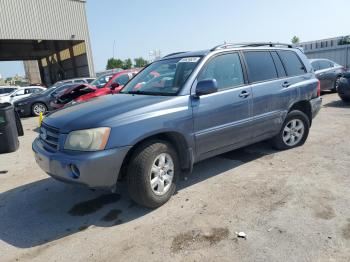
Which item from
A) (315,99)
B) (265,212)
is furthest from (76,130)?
(315,99)

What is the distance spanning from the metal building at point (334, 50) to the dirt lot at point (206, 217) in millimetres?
25024

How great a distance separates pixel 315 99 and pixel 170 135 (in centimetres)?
331

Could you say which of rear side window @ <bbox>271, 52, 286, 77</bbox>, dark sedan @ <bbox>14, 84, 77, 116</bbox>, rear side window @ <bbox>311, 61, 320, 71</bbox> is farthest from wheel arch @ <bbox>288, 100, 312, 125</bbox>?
dark sedan @ <bbox>14, 84, 77, 116</bbox>

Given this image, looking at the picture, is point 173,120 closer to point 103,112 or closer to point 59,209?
point 103,112

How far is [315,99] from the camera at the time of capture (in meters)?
5.79

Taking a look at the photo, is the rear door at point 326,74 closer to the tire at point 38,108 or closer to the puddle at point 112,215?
the puddle at point 112,215

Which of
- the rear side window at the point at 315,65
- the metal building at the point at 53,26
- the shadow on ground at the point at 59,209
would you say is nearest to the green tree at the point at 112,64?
the metal building at the point at 53,26

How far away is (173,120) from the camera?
3750 mm

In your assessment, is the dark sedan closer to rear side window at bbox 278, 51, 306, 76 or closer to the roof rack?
the roof rack

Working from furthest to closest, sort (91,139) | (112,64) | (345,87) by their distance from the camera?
(112,64) < (345,87) < (91,139)

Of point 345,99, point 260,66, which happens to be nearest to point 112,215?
point 260,66

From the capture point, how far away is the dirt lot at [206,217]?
295 cm

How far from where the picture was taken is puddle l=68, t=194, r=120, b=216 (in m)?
3.89

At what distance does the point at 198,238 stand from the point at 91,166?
1292 millimetres
